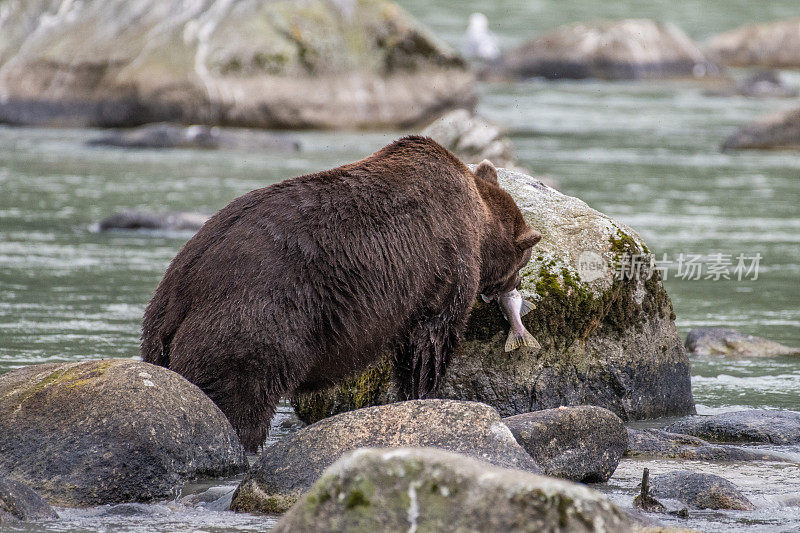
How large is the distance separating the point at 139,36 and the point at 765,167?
12.4m

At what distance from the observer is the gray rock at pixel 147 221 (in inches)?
555

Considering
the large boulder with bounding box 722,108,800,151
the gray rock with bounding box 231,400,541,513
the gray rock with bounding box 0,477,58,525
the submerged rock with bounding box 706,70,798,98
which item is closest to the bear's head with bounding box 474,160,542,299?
the gray rock with bounding box 231,400,541,513

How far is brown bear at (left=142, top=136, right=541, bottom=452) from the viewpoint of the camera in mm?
5879

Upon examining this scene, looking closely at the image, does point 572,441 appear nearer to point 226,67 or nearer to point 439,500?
point 439,500

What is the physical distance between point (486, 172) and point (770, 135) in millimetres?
16937

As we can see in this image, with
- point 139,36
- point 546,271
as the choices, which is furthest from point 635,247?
point 139,36

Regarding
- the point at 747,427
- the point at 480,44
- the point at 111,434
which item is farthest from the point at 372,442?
the point at 480,44

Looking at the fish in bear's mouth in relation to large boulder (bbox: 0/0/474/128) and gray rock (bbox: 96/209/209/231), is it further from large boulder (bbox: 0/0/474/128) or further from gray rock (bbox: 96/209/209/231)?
large boulder (bbox: 0/0/474/128)

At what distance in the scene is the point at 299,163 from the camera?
754 inches

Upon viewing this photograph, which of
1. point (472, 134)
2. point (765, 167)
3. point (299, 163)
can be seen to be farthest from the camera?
point (765, 167)

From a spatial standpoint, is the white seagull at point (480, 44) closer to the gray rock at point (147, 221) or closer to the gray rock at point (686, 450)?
the gray rock at point (147, 221)

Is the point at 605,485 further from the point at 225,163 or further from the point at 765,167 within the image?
the point at 765,167

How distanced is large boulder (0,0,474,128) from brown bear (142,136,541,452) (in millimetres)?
17104

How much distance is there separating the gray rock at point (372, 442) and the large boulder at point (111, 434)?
0.38 meters
